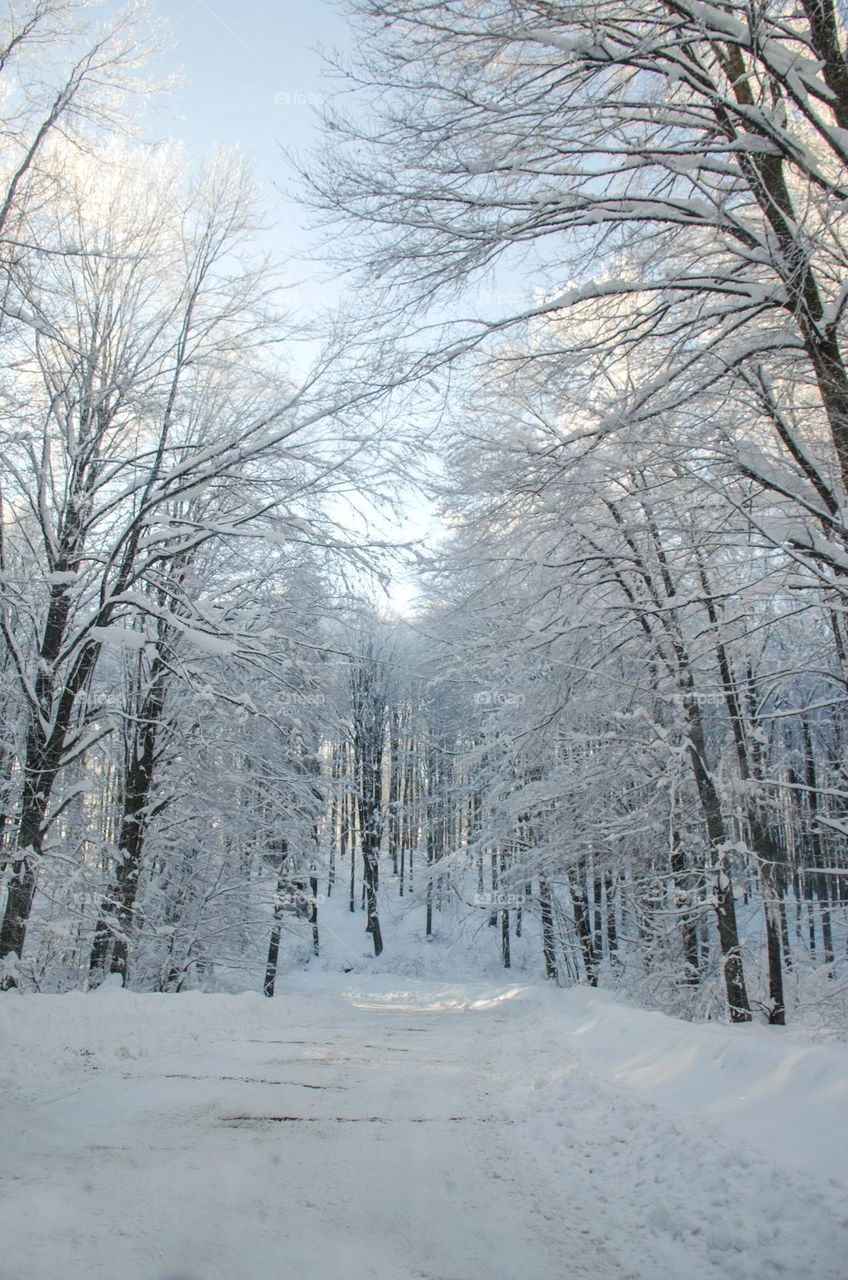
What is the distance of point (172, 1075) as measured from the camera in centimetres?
561

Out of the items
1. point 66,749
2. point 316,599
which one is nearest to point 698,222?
point 66,749

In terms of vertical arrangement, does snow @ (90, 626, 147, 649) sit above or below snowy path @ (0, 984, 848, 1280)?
above

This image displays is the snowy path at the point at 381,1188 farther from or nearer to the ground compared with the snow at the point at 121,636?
nearer to the ground

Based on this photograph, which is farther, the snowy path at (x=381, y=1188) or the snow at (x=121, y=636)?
the snow at (x=121, y=636)

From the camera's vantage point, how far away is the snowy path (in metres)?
2.65

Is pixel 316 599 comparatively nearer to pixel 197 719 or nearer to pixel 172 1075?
pixel 197 719

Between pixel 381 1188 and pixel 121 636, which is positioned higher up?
pixel 121 636

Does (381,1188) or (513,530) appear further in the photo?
(513,530)

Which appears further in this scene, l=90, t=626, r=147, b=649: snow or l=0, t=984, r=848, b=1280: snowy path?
l=90, t=626, r=147, b=649: snow

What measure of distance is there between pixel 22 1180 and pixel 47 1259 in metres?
0.94

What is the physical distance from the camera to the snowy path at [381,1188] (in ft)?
8.70

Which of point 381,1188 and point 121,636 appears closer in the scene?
point 381,1188

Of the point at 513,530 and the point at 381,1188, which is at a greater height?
the point at 513,530

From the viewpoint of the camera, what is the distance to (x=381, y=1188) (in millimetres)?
3314
